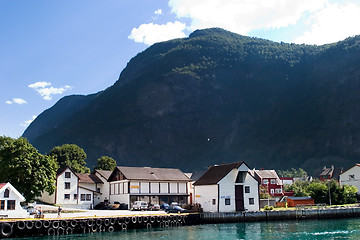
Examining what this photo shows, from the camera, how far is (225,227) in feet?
182

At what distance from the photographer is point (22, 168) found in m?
57.8

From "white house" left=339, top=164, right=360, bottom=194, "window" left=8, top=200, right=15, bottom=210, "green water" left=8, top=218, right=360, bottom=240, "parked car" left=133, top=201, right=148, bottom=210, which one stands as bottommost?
"green water" left=8, top=218, right=360, bottom=240

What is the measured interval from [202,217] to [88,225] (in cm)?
1892

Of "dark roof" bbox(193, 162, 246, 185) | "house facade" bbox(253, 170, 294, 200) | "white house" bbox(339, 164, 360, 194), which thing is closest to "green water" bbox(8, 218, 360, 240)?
"dark roof" bbox(193, 162, 246, 185)

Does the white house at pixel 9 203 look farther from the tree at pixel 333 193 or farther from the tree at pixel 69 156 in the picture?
the tree at pixel 69 156

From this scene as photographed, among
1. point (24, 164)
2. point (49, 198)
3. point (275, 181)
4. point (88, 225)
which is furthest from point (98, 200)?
point (275, 181)

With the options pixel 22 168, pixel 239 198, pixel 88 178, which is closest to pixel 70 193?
pixel 88 178

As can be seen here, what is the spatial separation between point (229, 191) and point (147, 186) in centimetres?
1711

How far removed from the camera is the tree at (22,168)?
57.8 metres

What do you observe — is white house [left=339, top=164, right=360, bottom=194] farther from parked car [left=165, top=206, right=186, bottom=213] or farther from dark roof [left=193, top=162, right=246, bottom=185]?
parked car [left=165, top=206, right=186, bottom=213]

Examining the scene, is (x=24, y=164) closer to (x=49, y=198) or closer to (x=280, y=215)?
(x=49, y=198)

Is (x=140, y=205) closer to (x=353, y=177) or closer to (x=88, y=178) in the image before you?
(x=88, y=178)

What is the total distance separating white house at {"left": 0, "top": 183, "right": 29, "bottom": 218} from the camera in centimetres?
4891

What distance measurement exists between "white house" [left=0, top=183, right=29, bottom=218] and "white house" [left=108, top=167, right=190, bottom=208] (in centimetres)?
2558
